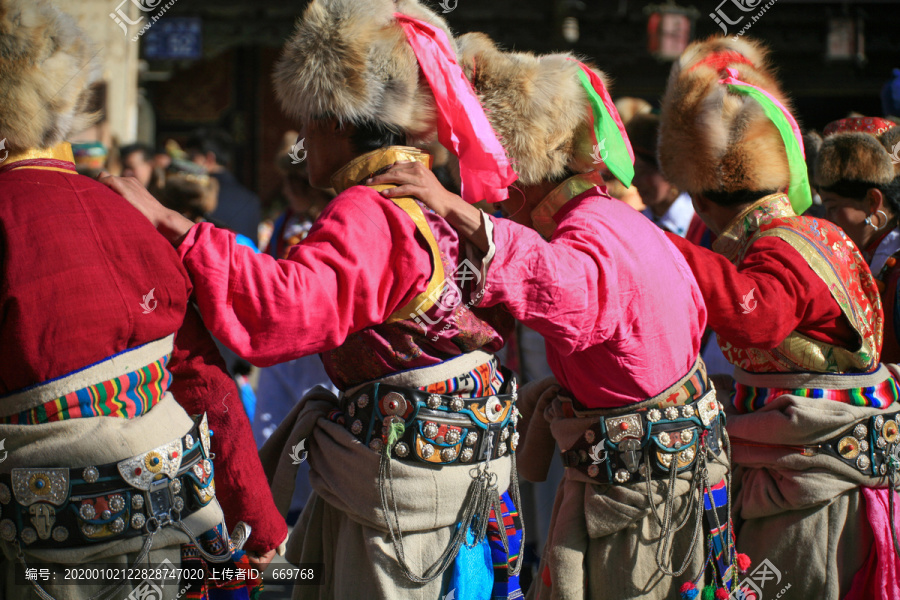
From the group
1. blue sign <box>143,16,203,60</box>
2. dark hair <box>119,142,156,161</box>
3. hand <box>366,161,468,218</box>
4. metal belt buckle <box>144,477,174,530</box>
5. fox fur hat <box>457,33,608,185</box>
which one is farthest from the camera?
blue sign <box>143,16,203,60</box>

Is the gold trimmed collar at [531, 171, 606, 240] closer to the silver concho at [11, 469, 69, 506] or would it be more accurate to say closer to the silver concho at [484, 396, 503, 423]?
the silver concho at [484, 396, 503, 423]

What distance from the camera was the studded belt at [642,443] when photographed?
7.11 ft

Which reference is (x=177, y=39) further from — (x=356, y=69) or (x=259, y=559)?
(x=259, y=559)

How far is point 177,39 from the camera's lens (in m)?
11.3

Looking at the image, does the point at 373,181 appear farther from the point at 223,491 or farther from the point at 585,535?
the point at 585,535

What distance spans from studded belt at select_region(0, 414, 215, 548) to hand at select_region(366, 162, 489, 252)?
694mm

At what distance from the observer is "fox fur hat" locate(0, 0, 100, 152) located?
1.62m

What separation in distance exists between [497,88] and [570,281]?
59cm

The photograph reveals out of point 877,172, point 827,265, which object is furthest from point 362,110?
point 877,172

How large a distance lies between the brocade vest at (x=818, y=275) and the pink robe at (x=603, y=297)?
16.6 inches

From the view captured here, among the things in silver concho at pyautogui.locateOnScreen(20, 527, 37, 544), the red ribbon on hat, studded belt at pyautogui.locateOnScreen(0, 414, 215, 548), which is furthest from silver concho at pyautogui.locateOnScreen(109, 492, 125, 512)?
the red ribbon on hat

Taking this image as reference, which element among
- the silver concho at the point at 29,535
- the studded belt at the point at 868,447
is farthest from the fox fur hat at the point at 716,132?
the silver concho at the point at 29,535

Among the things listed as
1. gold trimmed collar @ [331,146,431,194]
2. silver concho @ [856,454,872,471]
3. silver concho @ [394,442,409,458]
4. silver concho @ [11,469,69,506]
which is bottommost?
silver concho @ [856,454,872,471]

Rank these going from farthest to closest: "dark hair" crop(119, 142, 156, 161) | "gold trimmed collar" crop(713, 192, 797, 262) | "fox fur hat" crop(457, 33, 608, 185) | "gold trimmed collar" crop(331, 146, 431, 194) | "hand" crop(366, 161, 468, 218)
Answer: "dark hair" crop(119, 142, 156, 161)
"gold trimmed collar" crop(713, 192, 797, 262)
"fox fur hat" crop(457, 33, 608, 185)
"gold trimmed collar" crop(331, 146, 431, 194)
"hand" crop(366, 161, 468, 218)
